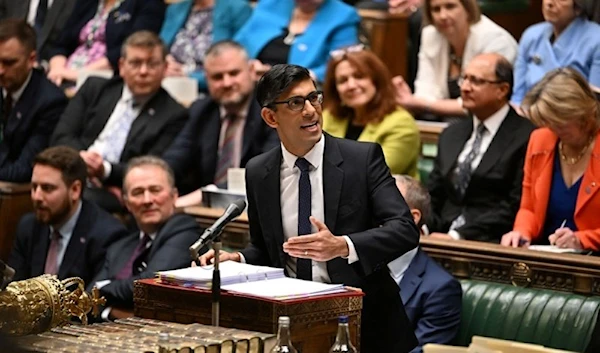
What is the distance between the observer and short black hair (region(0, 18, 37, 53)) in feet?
23.6

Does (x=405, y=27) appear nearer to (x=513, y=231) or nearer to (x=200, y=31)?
(x=200, y=31)

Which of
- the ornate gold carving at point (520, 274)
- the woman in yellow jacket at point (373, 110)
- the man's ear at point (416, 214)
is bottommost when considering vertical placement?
the ornate gold carving at point (520, 274)

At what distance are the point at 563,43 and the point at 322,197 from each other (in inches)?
95.5

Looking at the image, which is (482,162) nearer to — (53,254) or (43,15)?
(53,254)

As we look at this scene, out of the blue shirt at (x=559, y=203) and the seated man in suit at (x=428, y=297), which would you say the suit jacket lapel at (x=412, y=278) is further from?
the blue shirt at (x=559, y=203)

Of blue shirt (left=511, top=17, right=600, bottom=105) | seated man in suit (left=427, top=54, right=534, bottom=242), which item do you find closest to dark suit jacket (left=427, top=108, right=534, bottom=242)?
seated man in suit (left=427, top=54, right=534, bottom=242)

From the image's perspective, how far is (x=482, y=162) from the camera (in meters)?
5.60

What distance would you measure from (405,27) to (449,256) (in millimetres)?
2606

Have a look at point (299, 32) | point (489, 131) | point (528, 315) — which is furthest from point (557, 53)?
point (528, 315)

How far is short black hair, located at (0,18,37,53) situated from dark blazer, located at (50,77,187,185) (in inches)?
15.0

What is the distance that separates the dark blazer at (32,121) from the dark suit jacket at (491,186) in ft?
7.90

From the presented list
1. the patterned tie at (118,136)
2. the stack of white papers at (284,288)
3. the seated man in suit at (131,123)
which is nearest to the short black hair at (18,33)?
the seated man in suit at (131,123)

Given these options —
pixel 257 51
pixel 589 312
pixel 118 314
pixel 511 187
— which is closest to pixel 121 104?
pixel 257 51

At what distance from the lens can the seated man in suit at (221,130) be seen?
6.41 meters
